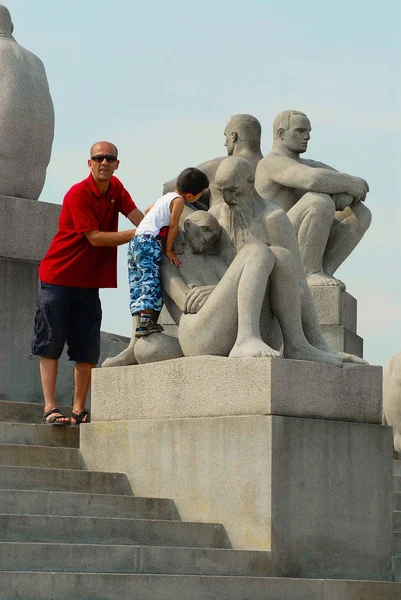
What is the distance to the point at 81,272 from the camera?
10773mm

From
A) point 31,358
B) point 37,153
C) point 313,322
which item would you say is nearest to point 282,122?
point 37,153

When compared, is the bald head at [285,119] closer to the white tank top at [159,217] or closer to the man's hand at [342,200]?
the man's hand at [342,200]

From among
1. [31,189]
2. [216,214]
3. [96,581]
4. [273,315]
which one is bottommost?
[96,581]

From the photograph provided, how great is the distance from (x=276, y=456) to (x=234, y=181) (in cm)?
200

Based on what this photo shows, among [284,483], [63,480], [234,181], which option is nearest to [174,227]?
[234,181]

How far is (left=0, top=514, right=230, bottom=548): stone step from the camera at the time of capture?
855cm

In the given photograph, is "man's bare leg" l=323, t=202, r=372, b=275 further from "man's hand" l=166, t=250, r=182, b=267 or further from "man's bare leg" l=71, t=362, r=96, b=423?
"man's hand" l=166, t=250, r=182, b=267

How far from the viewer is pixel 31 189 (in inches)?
517

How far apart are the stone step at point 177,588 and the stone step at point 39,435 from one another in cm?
231

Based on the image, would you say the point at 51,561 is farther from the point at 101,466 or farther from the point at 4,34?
the point at 4,34

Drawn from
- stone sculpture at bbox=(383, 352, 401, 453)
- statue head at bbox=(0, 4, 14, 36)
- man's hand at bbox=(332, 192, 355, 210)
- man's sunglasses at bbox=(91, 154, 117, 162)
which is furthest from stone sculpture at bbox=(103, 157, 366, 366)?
man's hand at bbox=(332, 192, 355, 210)

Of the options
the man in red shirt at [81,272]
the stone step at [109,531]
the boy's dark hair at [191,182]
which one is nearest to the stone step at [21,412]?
the man in red shirt at [81,272]

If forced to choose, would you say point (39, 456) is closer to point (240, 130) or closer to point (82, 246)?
point (82, 246)

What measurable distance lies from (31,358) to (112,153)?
235 centimetres
